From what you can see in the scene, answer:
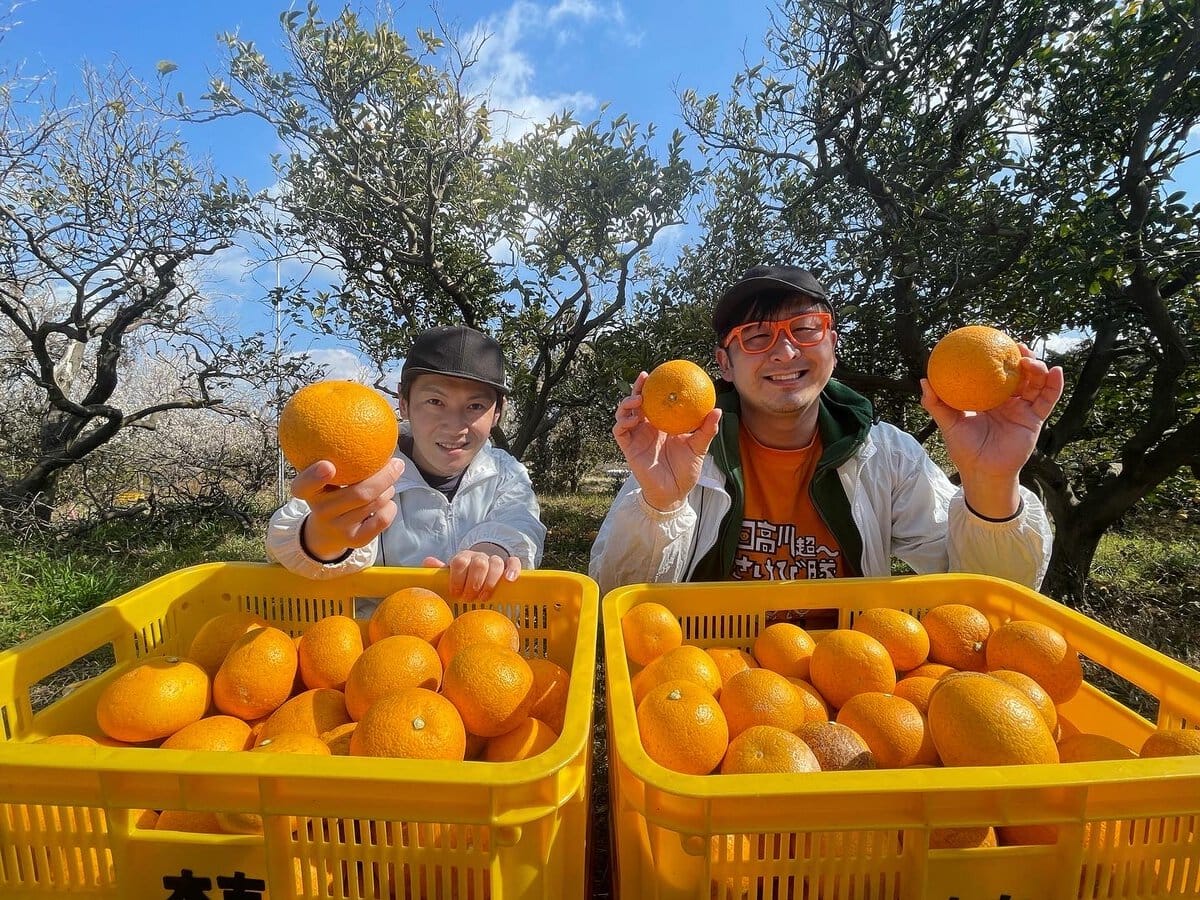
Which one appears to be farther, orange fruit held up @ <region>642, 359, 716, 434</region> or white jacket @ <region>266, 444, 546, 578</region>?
white jacket @ <region>266, 444, 546, 578</region>

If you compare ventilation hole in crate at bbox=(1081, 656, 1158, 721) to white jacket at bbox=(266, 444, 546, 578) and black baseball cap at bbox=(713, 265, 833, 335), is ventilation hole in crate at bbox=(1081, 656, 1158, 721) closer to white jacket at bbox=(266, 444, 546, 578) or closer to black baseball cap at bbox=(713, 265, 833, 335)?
black baseball cap at bbox=(713, 265, 833, 335)

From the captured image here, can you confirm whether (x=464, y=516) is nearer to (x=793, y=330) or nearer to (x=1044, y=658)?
(x=793, y=330)

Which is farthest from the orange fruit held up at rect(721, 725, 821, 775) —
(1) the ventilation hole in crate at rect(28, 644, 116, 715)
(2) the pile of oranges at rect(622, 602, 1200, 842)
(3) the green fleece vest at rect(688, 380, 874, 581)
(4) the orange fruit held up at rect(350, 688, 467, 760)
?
(1) the ventilation hole in crate at rect(28, 644, 116, 715)

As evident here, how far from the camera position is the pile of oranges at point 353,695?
105 cm

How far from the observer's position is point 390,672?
1214 millimetres

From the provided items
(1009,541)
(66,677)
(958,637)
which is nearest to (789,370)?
(1009,541)

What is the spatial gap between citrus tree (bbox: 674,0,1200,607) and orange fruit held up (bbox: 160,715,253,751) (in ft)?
13.2

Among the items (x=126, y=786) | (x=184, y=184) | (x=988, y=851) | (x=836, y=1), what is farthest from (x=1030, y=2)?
(x=184, y=184)

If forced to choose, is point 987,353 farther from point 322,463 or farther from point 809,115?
point 809,115

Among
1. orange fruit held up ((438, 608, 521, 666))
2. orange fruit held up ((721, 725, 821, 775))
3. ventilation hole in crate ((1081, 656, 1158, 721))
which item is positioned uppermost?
orange fruit held up ((438, 608, 521, 666))

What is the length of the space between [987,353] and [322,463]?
5.64ft

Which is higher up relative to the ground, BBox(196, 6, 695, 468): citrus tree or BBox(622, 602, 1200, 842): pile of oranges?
BBox(196, 6, 695, 468): citrus tree

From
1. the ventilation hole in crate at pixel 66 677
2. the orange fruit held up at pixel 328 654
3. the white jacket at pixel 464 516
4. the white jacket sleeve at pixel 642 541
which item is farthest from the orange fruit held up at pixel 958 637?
the ventilation hole in crate at pixel 66 677

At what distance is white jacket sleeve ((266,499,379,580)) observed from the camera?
64.6 inches
